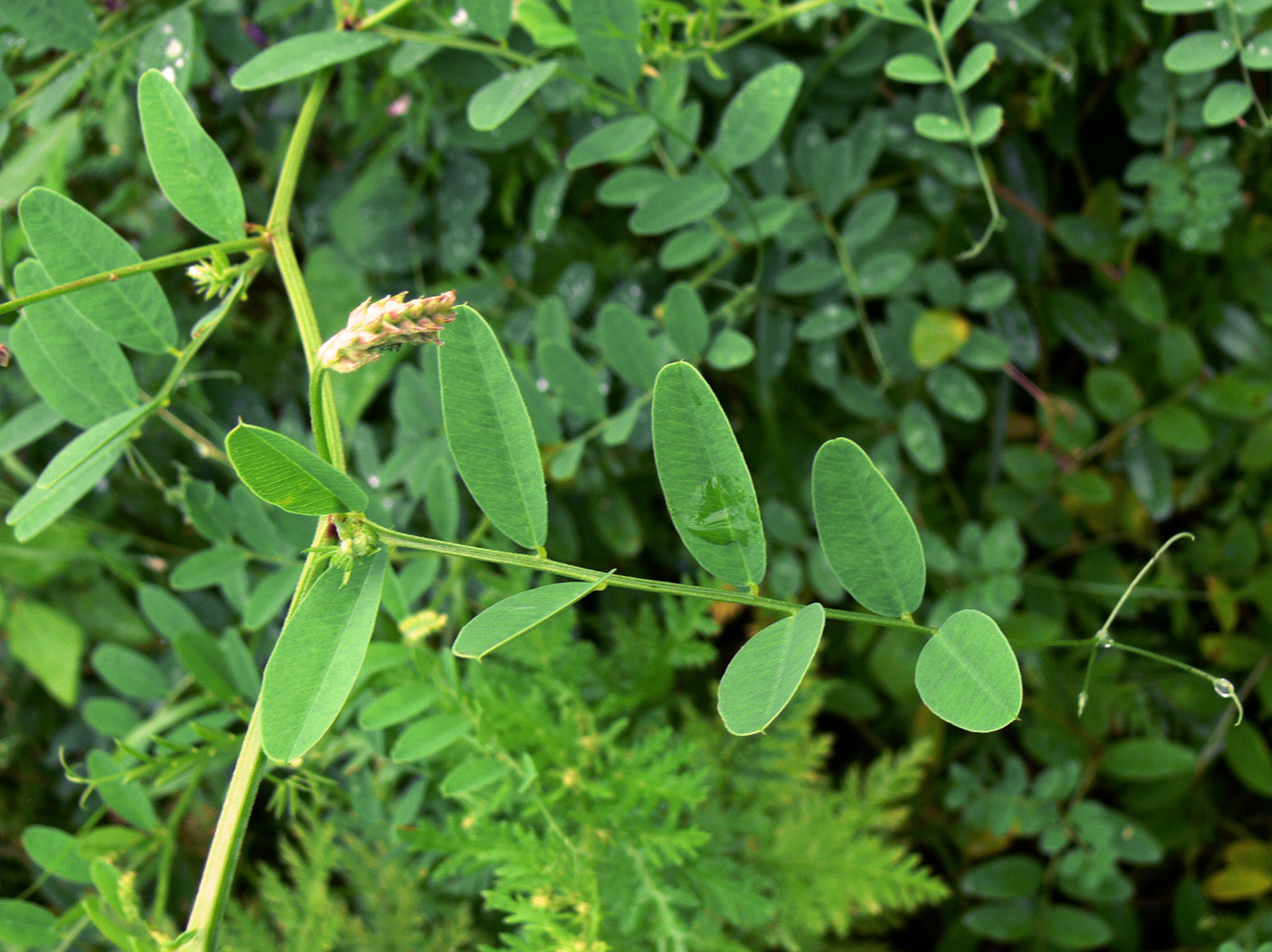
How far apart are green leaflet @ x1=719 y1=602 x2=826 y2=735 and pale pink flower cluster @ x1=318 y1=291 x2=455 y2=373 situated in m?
0.22

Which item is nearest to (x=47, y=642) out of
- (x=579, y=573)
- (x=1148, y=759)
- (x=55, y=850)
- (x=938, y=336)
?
(x=55, y=850)

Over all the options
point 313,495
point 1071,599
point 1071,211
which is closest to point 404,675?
point 313,495

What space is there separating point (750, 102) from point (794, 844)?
2.50 feet

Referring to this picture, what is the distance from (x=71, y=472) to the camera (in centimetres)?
66

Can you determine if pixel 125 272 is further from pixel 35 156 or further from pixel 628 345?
pixel 35 156

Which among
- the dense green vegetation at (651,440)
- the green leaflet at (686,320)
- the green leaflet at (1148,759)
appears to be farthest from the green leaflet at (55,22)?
the green leaflet at (1148,759)

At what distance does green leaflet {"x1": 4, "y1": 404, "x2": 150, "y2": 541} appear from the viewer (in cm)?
58

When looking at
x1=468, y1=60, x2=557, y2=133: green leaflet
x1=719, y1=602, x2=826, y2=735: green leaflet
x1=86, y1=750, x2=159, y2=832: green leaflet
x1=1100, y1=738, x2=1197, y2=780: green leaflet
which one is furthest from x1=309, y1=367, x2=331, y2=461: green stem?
x1=1100, y1=738, x2=1197, y2=780: green leaflet

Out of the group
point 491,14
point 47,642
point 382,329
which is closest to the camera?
point 382,329

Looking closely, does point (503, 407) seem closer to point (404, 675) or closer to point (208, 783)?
point (404, 675)

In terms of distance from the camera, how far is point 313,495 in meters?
0.44

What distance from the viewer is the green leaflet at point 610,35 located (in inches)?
28.1

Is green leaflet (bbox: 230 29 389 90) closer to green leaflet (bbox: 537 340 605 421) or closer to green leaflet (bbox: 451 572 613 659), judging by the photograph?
green leaflet (bbox: 537 340 605 421)

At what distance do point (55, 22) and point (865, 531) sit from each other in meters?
0.89
